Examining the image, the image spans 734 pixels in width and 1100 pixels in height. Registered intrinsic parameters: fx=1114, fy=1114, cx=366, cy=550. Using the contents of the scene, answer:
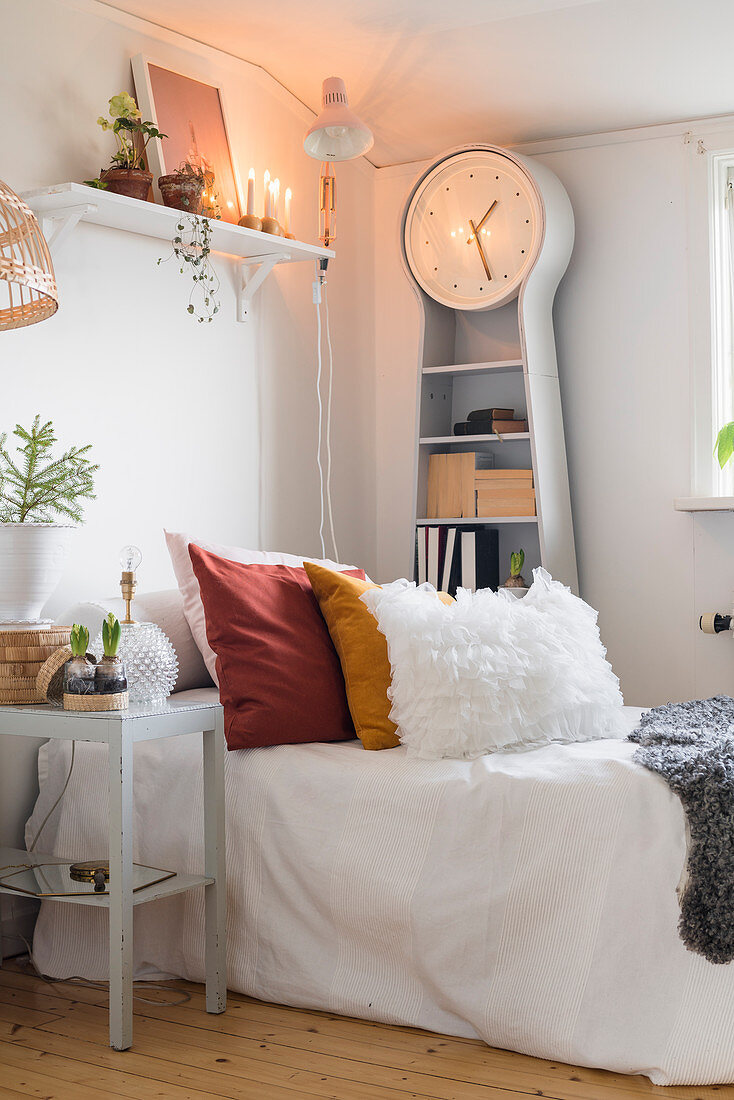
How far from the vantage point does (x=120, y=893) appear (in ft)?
6.04

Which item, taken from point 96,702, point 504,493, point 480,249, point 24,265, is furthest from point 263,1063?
point 480,249

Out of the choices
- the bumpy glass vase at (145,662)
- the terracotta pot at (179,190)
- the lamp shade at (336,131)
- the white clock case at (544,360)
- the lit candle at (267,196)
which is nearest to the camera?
the bumpy glass vase at (145,662)

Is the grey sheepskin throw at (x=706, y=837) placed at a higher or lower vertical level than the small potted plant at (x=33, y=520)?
lower

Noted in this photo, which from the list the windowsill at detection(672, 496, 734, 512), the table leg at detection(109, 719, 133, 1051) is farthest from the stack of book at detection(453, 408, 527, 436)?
the table leg at detection(109, 719, 133, 1051)

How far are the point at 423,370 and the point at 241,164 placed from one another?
809 mm

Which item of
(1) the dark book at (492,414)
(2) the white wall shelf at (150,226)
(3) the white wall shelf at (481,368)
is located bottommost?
(1) the dark book at (492,414)

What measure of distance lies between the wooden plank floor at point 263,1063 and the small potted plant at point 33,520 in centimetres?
79

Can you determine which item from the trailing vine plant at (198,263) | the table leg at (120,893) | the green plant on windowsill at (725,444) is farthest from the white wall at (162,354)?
the green plant on windowsill at (725,444)

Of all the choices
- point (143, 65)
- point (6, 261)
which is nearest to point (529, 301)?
point (143, 65)

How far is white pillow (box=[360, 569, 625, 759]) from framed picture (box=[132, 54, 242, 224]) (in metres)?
1.33

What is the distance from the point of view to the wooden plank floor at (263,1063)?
1.69 m

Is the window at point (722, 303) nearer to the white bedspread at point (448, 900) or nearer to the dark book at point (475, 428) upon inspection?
the dark book at point (475, 428)

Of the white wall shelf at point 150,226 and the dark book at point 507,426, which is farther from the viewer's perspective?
the dark book at point 507,426

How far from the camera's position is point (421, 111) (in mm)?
3398
